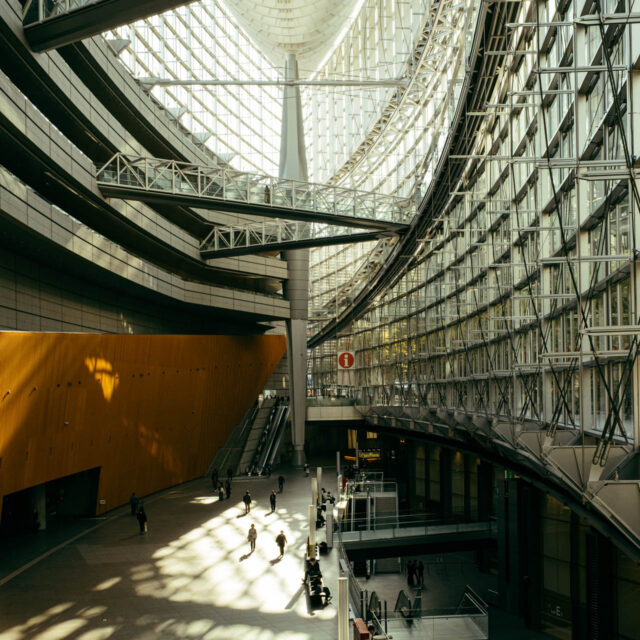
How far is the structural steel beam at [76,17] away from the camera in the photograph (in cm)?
1748

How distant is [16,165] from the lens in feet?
80.1

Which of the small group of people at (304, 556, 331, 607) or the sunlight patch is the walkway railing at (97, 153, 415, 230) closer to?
the sunlight patch

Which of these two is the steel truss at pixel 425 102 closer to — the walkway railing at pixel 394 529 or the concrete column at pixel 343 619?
the walkway railing at pixel 394 529

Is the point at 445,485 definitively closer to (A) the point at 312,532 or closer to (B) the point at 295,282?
(A) the point at 312,532

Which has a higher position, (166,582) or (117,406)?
(117,406)

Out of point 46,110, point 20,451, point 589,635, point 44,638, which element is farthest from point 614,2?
point 46,110

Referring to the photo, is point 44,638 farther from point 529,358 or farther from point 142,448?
point 142,448

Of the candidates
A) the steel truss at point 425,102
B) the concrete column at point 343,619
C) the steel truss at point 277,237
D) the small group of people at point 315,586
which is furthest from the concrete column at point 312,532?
the steel truss at point 277,237

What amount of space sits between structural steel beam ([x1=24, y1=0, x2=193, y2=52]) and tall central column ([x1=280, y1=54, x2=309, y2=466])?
26060 mm

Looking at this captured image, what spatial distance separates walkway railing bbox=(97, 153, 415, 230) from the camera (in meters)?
29.4

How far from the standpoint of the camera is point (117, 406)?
29125 millimetres

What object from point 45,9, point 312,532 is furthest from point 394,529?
point 45,9

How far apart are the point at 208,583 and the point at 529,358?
33.5 feet

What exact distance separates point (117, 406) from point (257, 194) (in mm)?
10508
